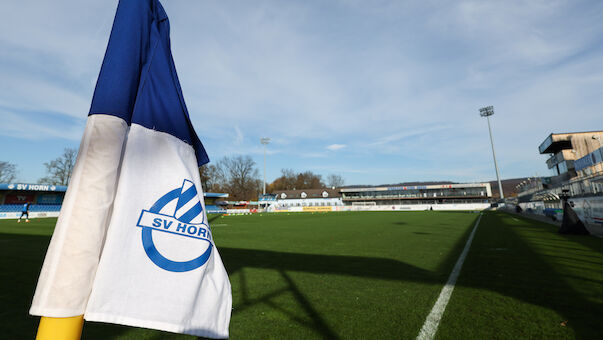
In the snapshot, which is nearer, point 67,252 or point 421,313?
point 67,252

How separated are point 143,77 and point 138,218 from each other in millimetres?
648

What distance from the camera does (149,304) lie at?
1.09 m

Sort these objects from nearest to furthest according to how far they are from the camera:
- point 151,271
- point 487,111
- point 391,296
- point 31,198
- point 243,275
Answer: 1. point 151,271
2. point 391,296
3. point 243,275
4. point 31,198
5. point 487,111

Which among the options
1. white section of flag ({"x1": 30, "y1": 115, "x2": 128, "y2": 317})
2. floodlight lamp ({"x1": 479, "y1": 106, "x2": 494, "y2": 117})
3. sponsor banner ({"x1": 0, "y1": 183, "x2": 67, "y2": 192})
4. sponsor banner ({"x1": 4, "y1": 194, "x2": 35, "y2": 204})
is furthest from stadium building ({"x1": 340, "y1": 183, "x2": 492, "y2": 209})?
white section of flag ({"x1": 30, "y1": 115, "x2": 128, "y2": 317})

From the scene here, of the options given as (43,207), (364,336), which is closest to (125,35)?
(364,336)

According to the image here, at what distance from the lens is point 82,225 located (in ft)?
3.15

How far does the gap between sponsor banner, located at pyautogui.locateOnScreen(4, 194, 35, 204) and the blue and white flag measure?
5560 cm

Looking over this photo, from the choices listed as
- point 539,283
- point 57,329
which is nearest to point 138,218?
point 57,329

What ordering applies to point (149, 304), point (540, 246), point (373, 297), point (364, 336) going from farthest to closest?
point (540, 246) < point (373, 297) < point (364, 336) < point (149, 304)

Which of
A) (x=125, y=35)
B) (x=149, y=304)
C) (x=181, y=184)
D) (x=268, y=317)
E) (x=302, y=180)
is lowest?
(x=268, y=317)

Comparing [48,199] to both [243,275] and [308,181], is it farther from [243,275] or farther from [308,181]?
[308,181]

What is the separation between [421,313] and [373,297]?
0.87 metres

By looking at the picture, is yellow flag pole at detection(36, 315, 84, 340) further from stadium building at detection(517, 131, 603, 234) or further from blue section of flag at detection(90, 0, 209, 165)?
stadium building at detection(517, 131, 603, 234)

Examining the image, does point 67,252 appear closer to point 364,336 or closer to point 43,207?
point 364,336
